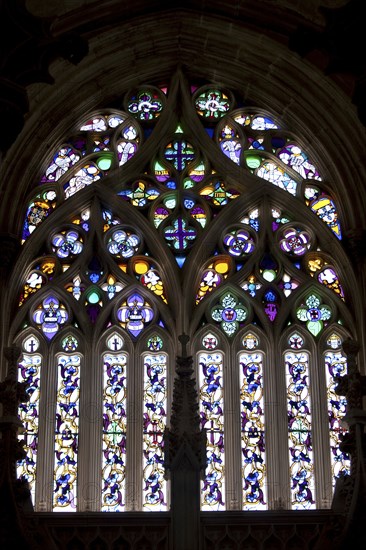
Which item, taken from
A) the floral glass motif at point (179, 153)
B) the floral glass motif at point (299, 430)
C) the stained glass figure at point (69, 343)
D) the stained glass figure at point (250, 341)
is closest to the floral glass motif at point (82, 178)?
the floral glass motif at point (179, 153)

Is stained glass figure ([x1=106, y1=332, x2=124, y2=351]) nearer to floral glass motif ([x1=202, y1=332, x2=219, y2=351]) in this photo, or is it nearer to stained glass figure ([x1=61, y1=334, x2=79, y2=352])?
stained glass figure ([x1=61, y1=334, x2=79, y2=352])

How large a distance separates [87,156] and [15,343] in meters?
3.17

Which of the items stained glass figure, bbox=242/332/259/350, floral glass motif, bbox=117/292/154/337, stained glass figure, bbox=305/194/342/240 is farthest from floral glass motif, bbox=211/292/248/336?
stained glass figure, bbox=305/194/342/240

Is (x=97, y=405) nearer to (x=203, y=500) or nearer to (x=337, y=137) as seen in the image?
(x=203, y=500)

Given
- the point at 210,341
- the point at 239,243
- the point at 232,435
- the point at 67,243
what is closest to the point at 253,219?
the point at 239,243

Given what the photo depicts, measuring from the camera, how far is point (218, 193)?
66.2 feet

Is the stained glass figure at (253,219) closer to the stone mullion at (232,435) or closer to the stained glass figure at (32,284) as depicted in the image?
the stone mullion at (232,435)

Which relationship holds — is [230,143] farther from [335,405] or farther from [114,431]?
[114,431]

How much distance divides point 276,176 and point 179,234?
1.73m

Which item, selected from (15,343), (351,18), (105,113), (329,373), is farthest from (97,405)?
(351,18)

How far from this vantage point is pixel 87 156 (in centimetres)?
2042

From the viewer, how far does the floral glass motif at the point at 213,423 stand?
1792cm

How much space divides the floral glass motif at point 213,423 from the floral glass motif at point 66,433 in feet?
5.39

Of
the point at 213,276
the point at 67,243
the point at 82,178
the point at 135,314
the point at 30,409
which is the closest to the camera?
the point at 30,409
